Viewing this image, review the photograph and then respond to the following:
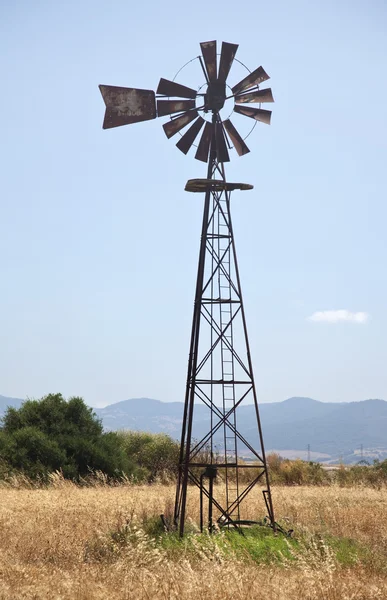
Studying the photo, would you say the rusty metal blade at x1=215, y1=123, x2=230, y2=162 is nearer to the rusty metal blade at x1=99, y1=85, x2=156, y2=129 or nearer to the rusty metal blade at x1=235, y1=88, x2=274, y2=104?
the rusty metal blade at x1=235, y1=88, x2=274, y2=104

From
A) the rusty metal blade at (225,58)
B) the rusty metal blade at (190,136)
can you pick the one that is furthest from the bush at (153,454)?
the rusty metal blade at (225,58)

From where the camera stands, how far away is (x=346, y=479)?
31641 millimetres

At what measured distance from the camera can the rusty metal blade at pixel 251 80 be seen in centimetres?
1588

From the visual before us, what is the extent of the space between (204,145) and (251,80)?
5.65 feet

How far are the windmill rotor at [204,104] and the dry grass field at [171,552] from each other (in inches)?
311

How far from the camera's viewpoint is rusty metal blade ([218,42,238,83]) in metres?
15.6

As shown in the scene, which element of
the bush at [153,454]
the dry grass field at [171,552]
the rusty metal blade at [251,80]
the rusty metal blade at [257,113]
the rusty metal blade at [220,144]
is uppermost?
the rusty metal blade at [251,80]

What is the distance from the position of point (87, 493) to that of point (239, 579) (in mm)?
11988

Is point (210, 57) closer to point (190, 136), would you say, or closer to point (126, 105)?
point (190, 136)

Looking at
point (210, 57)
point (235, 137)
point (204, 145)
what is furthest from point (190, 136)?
point (210, 57)

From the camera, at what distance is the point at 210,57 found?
610 inches

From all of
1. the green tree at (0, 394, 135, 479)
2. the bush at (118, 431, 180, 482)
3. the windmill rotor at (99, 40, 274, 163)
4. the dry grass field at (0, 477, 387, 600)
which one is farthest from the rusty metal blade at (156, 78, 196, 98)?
the bush at (118, 431, 180, 482)

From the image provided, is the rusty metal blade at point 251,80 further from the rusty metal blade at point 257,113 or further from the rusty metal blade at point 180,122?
the rusty metal blade at point 180,122

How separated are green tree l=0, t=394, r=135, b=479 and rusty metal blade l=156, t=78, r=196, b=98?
528 inches
